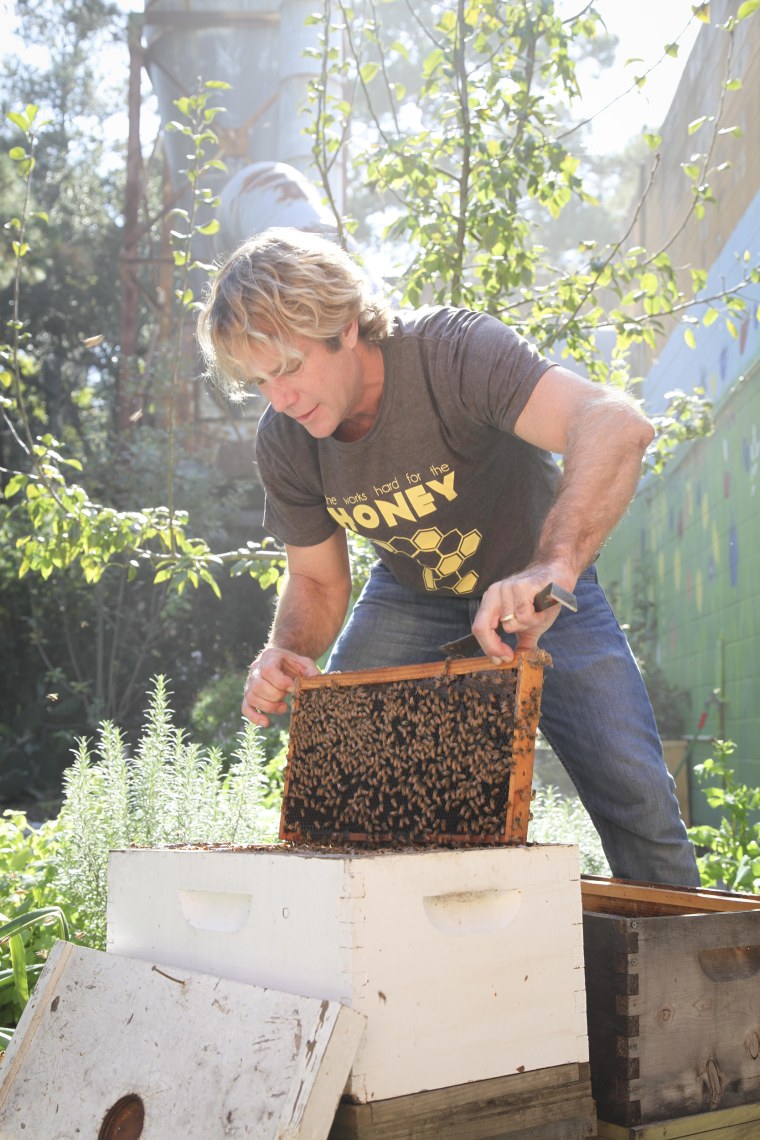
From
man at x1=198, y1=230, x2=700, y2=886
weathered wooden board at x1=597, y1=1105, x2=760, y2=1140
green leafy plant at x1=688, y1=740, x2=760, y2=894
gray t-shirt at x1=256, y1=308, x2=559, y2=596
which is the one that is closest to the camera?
weathered wooden board at x1=597, y1=1105, x2=760, y2=1140

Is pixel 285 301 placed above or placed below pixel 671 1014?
above

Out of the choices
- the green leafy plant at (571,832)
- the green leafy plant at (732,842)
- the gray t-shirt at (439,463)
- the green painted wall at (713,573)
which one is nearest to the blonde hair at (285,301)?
the gray t-shirt at (439,463)

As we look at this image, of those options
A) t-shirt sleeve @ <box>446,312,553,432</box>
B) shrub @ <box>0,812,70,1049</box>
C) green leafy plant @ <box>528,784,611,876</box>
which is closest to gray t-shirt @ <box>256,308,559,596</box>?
t-shirt sleeve @ <box>446,312,553,432</box>

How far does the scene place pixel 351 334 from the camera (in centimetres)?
226

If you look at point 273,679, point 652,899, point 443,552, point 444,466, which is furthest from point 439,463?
point 652,899

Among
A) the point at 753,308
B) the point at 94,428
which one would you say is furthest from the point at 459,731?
the point at 94,428

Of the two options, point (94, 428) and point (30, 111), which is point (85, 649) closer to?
point (94, 428)

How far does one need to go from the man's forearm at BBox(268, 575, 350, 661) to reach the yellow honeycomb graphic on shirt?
274mm

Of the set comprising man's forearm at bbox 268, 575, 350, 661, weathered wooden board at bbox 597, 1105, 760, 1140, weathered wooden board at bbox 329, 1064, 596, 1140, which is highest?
man's forearm at bbox 268, 575, 350, 661

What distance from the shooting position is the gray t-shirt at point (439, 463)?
221 centimetres

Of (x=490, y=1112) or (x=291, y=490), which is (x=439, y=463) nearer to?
(x=291, y=490)

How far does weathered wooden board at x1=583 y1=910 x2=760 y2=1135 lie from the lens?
5.57 ft

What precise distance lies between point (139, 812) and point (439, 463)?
1383 mm

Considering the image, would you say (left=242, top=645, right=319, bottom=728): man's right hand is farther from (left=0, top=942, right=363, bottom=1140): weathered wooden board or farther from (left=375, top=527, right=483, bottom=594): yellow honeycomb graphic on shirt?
(left=0, top=942, right=363, bottom=1140): weathered wooden board
